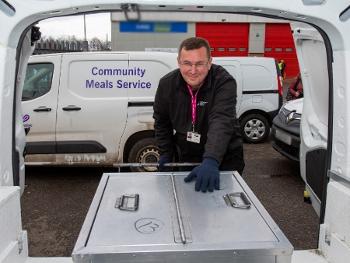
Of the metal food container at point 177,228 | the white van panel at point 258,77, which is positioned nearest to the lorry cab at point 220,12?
the metal food container at point 177,228

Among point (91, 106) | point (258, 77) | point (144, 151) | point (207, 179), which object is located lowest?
point (144, 151)

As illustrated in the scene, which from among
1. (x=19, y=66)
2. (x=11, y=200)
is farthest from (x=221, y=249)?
(x=19, y=66)

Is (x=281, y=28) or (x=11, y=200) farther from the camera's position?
(x=281, y=28)

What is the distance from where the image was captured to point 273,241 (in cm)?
149

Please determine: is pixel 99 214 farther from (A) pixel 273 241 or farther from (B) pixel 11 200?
(A) pixel 273 241

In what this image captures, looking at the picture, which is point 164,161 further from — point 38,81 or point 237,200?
point 38,81

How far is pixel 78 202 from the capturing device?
4.72 metres

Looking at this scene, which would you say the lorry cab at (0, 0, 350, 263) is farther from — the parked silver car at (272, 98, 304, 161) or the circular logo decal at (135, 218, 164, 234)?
the parked silver car at (272, 98, 304, 161)

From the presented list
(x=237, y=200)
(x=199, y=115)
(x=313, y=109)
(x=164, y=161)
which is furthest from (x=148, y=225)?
(x=313, y=109)

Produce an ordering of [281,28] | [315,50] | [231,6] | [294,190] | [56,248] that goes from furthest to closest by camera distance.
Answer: [281,28] → [294,190] → [56,248] → [315,50] → [231,6]

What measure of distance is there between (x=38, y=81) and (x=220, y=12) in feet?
14.0

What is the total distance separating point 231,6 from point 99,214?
104 centimetres

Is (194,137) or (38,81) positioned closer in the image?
(194,137)

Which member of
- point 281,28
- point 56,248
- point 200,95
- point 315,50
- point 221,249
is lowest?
point 56,248
